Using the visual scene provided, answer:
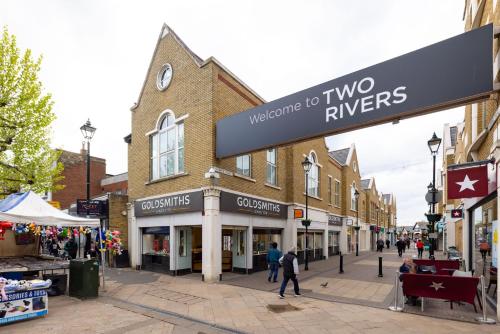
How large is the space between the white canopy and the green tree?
4837mm

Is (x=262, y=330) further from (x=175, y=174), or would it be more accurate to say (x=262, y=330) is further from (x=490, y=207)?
(x=175, y=174)

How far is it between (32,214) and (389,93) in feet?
37.0

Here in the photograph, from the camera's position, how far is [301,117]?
31.3 feet

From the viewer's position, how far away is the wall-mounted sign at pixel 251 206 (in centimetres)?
1276

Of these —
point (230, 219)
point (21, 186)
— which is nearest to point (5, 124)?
point (21, 186)

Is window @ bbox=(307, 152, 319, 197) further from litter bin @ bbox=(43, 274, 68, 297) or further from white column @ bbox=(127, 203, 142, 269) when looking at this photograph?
litter bin @ bbox=(43, 274, 68, 297)

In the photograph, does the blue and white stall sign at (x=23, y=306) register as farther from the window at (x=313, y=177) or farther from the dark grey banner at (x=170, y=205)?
the window at (x=313, y=177)

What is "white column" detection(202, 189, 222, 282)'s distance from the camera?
39.4 feet

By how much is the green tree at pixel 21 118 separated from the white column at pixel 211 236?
9.22 metres

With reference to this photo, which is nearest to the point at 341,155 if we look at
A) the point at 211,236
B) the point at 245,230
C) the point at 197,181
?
the point at 245,230

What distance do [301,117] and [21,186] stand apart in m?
16.7

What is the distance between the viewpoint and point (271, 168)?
17312 millimetres

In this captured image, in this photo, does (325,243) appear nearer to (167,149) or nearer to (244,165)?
(244,165)

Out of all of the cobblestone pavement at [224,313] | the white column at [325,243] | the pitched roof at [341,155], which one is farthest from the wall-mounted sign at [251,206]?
the pitched roof at [341,155]
